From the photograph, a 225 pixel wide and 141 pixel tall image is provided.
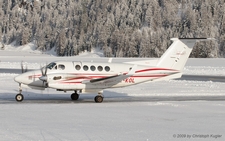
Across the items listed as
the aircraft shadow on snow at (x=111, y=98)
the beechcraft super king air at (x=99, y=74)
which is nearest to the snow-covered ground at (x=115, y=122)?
the aircraft shadow on snow at (x=111, y=98)

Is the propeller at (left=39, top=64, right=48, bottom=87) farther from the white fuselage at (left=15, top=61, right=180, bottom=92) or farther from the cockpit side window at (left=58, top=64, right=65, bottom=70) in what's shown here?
the cockpit side window at (left=58, top=64, right=65, bottom=70)

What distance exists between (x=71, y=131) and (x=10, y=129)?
2153mm

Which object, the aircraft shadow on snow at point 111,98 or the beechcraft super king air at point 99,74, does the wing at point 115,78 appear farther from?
the aircraft shadow on snow at point 111,98

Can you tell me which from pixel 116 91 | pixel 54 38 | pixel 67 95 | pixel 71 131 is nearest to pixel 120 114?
pixel 71 131

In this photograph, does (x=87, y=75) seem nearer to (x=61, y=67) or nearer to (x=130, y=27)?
(x=61, y=67)

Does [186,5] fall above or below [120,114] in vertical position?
above

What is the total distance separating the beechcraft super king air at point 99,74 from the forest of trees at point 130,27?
90.9 meters

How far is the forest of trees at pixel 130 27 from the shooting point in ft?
430

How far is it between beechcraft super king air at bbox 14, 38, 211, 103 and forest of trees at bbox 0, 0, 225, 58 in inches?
3578

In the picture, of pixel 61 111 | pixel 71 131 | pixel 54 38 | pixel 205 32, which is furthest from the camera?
pixel 54 38

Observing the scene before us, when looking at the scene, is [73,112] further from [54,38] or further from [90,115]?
[54,38]

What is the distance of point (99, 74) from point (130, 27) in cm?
12508

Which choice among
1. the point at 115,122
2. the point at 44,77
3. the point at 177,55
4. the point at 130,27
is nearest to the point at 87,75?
the point at 44,77

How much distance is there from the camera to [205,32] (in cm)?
13275
